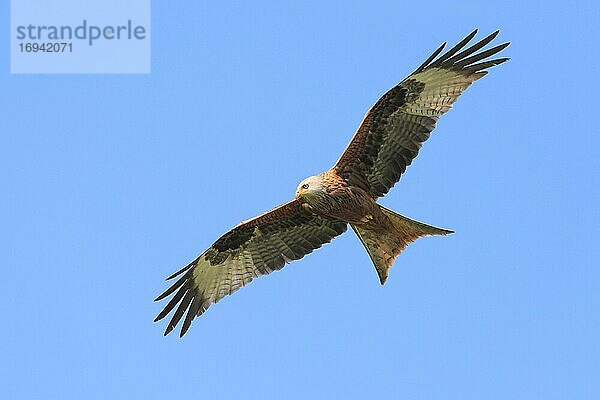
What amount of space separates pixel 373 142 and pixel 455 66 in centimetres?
137

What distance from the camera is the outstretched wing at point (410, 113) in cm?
1448

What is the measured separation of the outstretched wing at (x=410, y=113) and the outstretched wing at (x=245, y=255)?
1.09 metres

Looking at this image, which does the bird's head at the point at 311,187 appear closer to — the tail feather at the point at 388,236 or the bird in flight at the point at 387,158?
the bird in flight at the point at 387,158

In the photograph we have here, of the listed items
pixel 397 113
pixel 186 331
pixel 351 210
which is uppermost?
pixel 397 113

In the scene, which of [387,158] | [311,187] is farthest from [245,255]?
[387,158]

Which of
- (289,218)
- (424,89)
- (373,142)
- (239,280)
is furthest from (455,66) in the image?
(239,280)

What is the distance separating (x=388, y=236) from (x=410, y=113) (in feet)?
5.10

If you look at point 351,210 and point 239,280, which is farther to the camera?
point 239,280

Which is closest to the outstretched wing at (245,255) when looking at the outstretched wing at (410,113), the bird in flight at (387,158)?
the bird in flight at (387,158)

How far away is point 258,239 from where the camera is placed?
15.6m

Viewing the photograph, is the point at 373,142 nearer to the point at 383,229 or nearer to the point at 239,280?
the point at 383,229

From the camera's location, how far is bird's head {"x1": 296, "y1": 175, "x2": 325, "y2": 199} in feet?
47.1

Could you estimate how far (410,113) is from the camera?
1451 cm

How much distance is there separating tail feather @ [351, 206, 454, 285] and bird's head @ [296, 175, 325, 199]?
2.65 feet
